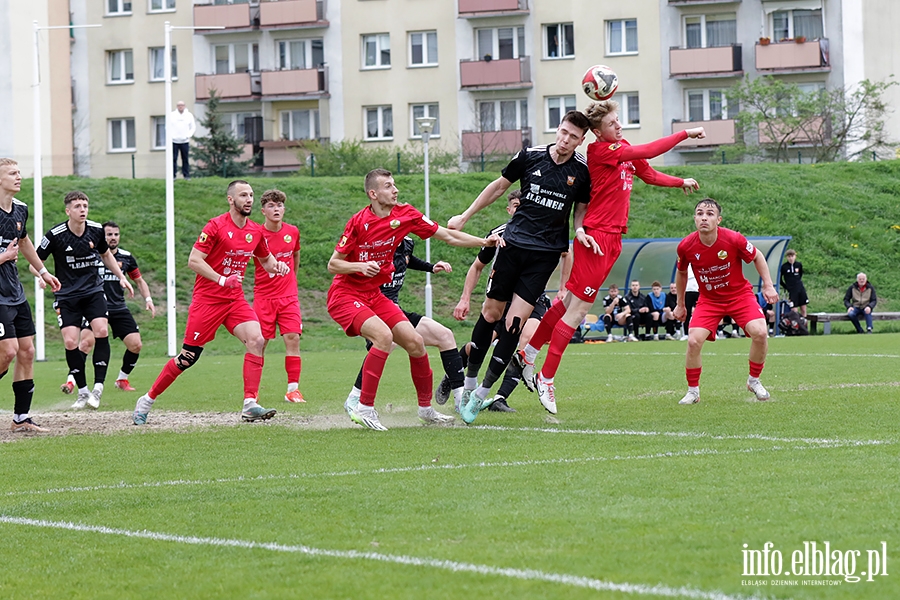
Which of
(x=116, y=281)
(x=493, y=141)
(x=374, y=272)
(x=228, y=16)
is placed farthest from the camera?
(x=228, y=16)

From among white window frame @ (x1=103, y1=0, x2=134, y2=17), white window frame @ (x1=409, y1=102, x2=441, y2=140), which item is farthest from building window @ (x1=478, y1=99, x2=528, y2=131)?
white window frame @ (x1=103, y1=0, x2=134, y2=17)

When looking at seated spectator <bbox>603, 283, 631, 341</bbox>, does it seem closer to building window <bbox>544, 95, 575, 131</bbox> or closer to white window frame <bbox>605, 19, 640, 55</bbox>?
building window <bbox>544, 95, 575, 131</bbox>

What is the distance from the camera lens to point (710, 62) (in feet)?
165

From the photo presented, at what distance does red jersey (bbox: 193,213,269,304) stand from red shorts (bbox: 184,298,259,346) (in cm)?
6

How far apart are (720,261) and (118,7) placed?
49.5 meters

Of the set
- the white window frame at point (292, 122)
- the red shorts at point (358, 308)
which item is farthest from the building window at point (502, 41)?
the red shorts at point (358, 308)

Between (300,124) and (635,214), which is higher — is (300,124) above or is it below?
above

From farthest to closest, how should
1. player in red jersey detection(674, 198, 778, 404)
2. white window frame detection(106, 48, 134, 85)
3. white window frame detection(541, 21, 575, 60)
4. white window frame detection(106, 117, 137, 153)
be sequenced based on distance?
white window frame detection(106, 117, 137, 153)
white window frame detection(106, 48, 134, 85)
white window frame detection(541, 21, 575, 60)
player in red jersey detection(674, 198, 778, 404)

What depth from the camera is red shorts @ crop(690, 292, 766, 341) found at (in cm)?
1196

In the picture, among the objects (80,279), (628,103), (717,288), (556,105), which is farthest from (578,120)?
(556,105)

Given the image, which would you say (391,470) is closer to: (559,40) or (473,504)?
(473,504)

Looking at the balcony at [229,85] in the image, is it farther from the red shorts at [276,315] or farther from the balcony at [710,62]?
the red shorts at [276,315]

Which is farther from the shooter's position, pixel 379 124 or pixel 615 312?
pixel 379 124

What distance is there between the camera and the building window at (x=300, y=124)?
181 ft
